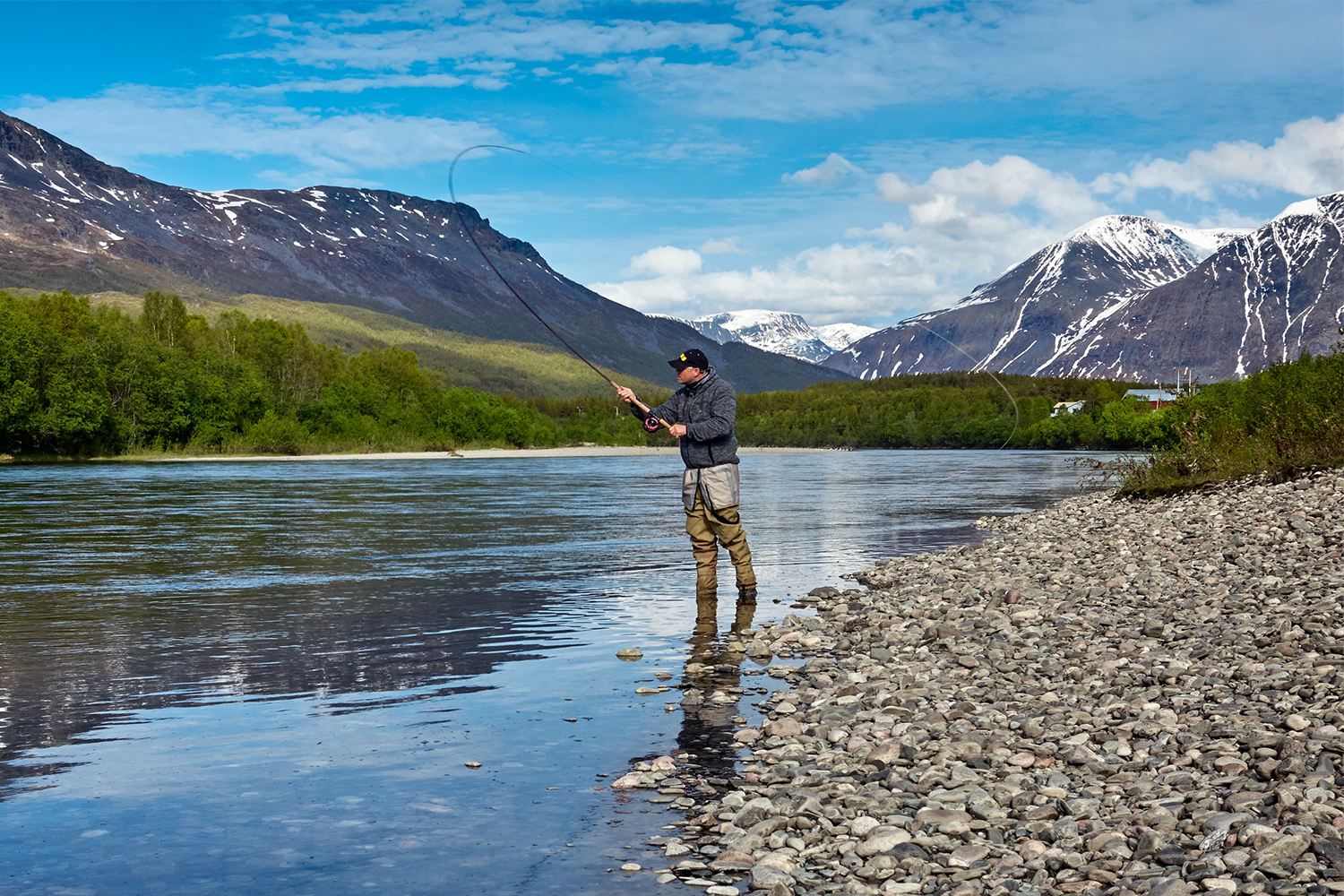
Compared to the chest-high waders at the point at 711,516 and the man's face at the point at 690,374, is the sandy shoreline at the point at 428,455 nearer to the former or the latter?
the chest-high waders at the point at 711,516

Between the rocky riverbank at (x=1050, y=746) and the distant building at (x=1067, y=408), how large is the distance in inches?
5655

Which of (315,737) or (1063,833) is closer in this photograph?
(1063,833)

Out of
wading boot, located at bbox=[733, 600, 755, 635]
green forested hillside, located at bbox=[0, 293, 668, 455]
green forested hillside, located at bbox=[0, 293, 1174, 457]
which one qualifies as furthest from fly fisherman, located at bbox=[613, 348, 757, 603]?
green forested hillside, located at bbox=[0, 293, 668, 455]

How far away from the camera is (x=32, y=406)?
7750 centimetres

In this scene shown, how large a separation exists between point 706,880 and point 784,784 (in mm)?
1345

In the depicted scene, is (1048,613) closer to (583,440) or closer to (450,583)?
(450,583)

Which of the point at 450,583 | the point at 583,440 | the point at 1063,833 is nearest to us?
the point at 1063,833

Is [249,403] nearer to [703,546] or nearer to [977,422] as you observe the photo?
[703,546]

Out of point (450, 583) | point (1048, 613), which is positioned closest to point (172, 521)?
point (450, 583)

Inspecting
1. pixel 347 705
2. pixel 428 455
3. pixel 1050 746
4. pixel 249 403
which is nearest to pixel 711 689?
pixel 347 705

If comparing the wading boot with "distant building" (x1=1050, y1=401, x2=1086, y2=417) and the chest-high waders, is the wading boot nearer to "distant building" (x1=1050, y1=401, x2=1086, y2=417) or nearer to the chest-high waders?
the chest-high waders

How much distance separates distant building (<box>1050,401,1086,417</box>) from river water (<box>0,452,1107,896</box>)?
5351 inches

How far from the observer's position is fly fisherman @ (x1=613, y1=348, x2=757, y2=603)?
1182 centimetres

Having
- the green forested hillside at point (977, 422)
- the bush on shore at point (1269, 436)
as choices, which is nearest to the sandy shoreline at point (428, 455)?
the green forested hillside at point (977, 422)
